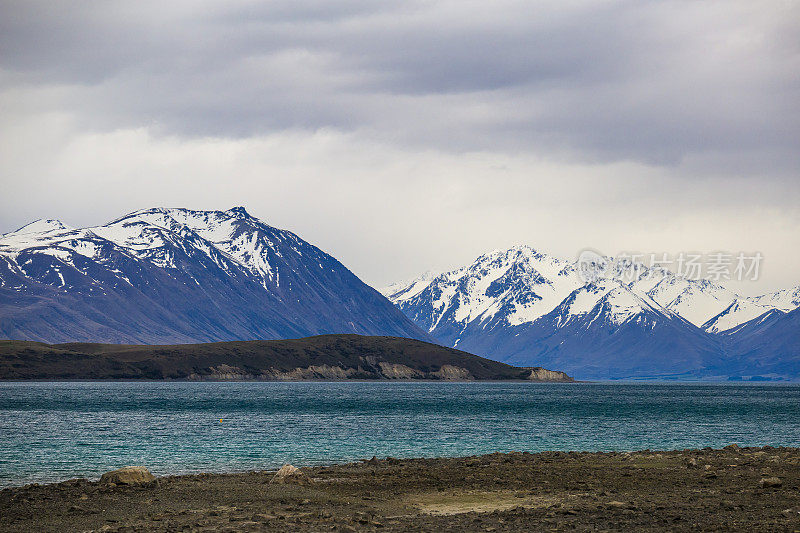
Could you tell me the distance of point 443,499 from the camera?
3866 cm

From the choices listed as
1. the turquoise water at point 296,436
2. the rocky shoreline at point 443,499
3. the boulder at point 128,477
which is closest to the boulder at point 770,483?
the rocky shoreline at point 443,499

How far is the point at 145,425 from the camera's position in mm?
97875

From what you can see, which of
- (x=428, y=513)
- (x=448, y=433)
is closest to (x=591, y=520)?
(x=428, y=513)

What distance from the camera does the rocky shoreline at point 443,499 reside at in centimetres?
3125

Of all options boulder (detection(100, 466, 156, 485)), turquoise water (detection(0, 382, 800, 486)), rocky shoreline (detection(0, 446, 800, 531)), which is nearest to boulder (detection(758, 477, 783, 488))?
rocky shoreline (detection(0, 446, 800, 531))

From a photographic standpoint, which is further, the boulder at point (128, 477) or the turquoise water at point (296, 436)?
the turquoise water at point (296, 436)

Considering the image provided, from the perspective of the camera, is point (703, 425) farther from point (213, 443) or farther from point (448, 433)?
point (213, 443)

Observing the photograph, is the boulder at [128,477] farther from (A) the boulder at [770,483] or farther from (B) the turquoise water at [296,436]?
(A) the boulder at [770,483]

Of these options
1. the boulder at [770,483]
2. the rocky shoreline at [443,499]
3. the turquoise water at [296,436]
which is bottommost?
the turquoise water at [296,436]

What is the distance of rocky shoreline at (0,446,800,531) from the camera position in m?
31.2

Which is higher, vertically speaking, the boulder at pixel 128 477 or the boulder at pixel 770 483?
the boulder at pixel 770 483

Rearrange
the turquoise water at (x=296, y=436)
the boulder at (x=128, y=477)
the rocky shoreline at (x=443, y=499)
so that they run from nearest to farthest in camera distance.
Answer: the rocky shoreline at (x=443, y=499) → the boulder at (x=128, y=477) → the turquoise water at (x=296, y=436)

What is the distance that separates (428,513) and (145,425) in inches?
2734

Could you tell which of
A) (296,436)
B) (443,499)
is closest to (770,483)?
(443,499)
